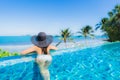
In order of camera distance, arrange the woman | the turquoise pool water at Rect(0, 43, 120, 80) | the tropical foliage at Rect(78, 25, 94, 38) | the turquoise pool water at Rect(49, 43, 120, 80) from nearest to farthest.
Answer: the woman, the turquoise pool water at Rect(0, 43, 120, 80), the turquoise pool water at Rect(49, 43, 120, 80), the tropical foliage at Rect(78, 25, 94, 38)

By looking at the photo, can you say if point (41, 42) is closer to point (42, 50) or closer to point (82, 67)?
point (42, 50)

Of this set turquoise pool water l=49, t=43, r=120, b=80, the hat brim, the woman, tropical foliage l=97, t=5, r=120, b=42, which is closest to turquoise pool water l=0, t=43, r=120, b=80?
turquoise pool water l=49, t=43, r=120, b=80

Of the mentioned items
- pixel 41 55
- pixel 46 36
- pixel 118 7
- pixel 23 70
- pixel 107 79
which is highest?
pixel 118 7

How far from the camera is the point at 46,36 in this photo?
673 centimetres

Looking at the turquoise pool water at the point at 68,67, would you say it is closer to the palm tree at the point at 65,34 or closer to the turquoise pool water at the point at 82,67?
the turquoise pool water at the point at 82,67

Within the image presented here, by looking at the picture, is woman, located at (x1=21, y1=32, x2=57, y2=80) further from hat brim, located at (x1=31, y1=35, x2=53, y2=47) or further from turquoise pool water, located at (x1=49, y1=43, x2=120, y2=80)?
turquoise pool water, located at (x1=49, y1=43, x2=120, y2=80)

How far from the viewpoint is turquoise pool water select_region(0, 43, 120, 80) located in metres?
7.26

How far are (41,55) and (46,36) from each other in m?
0.50

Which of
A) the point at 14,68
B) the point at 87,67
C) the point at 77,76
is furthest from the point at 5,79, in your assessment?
the point at 87,67

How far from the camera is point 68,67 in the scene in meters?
9.24

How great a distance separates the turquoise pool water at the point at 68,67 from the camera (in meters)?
7.26

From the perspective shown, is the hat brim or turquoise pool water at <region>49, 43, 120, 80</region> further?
turquoise pool water at <region>49, 43, 120, 80</region>

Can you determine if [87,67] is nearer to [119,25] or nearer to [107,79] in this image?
[107,79]

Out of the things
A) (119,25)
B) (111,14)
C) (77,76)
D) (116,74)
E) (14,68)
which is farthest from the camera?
(111,14)
